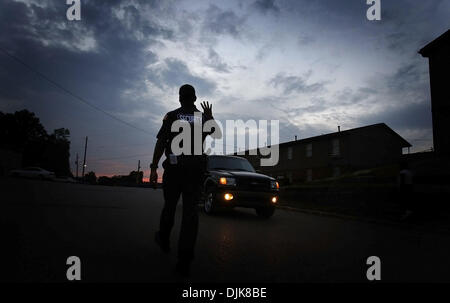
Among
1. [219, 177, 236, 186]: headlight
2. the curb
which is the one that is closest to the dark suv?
[219, 177, 236, 186]: headlight

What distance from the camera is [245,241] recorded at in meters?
5.25

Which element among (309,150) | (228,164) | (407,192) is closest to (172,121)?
(228,164)

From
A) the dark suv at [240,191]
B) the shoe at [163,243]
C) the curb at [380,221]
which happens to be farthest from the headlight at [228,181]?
the shoe at [163,243]

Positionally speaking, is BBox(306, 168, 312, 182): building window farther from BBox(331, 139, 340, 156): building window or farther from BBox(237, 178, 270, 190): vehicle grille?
BBox(237, 178, 270, 190): vehicle grille

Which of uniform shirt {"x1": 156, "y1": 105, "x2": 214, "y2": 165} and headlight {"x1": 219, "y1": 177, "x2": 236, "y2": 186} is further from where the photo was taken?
headlight {"x1": 219, "y1": 177, "x2": 236, "y2": 186}

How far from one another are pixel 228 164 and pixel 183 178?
6.56 metres

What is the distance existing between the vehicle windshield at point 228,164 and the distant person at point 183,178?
593 centimetres

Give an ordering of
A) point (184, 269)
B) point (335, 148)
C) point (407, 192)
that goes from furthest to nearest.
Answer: point (335, 148), point (407, 192), point (184, 269)

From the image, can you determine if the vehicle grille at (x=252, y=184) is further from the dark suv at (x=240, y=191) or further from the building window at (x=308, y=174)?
the building window at (x=308, y=174)

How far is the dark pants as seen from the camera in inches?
129

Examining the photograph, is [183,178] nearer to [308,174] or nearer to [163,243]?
[163,243]

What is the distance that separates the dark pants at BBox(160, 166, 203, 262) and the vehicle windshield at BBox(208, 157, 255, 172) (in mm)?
6124

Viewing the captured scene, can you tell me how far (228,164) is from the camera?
10.1 meters
